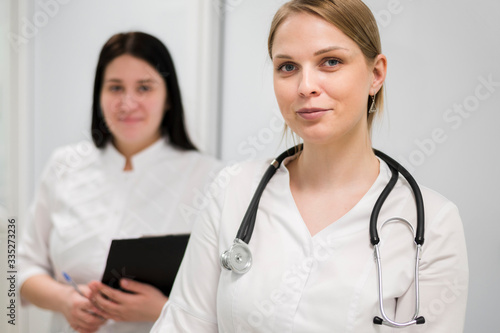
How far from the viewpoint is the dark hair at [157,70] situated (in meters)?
1.25

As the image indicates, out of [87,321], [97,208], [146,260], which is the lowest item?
[87,321]

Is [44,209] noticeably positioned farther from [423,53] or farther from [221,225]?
[423,53]

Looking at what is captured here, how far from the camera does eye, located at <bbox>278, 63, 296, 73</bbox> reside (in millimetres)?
941

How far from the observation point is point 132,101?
50.0 inches

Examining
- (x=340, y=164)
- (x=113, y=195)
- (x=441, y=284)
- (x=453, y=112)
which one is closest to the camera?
(x=441, y=284)

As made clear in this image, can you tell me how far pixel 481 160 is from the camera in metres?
1.15

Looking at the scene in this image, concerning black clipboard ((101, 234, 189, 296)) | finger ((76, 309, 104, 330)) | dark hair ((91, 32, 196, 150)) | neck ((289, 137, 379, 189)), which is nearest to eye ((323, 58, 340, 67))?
neck ((289, 137, 379, 189))

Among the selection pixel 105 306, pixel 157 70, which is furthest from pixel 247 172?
pixel 105 306

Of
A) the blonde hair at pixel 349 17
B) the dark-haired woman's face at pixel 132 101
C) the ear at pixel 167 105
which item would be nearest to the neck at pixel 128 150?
the dark-haired woman's face at pixel 132 101

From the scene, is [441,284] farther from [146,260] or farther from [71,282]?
[71,282]

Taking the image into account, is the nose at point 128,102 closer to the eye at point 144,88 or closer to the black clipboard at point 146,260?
the eye at point 144,88

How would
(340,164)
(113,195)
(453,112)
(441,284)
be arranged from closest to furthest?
(441,284)
(340,164)
(453,112)
(113,195)

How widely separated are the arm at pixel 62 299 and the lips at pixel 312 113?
2.39 feet

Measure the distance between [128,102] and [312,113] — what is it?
576mm
